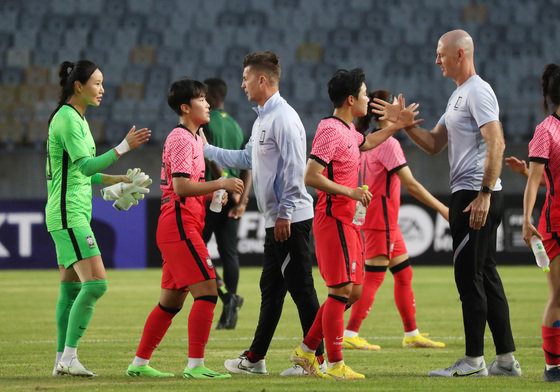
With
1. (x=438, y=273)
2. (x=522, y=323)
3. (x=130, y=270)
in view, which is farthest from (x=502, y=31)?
(x=522, y=323)

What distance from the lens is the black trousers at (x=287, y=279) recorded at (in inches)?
240

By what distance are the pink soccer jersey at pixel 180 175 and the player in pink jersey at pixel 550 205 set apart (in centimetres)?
211

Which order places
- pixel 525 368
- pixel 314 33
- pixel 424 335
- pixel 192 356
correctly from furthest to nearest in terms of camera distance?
1. pixel 314 33
2. pixel 424 335
3. pixel 525 368
4. pixel 192 356

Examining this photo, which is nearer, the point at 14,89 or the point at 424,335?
the point at 424,335

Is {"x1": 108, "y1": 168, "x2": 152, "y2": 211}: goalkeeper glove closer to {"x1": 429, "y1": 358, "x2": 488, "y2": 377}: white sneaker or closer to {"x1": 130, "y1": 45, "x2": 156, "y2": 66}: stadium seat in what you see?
{"x1": 429, "y1": 358, "x2": 488, "y2": 377}: white sneaker

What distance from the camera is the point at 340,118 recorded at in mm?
6266

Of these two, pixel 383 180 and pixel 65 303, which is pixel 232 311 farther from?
pixel 65 303

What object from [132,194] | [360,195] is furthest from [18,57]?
[360,195]

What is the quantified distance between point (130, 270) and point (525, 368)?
12869mm

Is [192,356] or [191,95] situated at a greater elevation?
[191,95]

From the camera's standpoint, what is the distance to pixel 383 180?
8.57 meters

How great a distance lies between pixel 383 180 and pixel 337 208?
8.24 feet

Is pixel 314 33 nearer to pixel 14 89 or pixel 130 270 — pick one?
pixel 14 89

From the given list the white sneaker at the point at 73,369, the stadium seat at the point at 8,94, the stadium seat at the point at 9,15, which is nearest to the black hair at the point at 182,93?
the white sneaker at the point at 73,369
